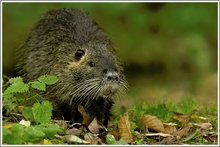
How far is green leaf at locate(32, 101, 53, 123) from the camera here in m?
5.13

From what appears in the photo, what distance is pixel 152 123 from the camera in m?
5.71

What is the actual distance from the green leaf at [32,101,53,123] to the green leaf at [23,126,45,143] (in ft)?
1.36

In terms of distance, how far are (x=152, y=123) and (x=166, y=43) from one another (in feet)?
17.5

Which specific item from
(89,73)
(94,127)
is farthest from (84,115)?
(89,73)

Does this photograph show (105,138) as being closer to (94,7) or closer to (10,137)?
(10,137)

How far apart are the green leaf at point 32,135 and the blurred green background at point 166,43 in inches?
221

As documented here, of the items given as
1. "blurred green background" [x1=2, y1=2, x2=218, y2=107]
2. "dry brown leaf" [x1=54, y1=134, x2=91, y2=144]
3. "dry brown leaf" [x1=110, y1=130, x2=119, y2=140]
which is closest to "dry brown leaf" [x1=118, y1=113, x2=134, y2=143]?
"dry brown leaf" [x1=110, y1=130, x2=119, y2=140]

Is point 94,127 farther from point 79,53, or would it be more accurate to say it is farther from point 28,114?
point 79,53

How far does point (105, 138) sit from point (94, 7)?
5.19 m

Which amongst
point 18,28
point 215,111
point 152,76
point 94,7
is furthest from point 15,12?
point 215,111

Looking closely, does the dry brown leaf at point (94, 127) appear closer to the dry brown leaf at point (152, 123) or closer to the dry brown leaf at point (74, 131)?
the dry brown leaf at point (74, 131)

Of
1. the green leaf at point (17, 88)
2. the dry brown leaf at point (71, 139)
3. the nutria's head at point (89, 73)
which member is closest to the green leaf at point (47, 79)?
the green leaf at point (17, 88)

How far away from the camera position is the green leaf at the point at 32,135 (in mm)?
4676

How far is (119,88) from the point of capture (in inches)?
221
